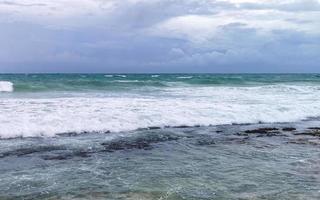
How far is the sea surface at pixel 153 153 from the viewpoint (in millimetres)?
7918

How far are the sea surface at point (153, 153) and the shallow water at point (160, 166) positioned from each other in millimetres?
19

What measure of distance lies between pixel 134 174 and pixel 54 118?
7.47 metres

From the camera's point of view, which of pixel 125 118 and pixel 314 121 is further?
pixel 314 121

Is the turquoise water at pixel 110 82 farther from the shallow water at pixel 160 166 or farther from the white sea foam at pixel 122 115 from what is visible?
the shallow water at pixel 160 166

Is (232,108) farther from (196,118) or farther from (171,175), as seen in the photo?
(171,175)

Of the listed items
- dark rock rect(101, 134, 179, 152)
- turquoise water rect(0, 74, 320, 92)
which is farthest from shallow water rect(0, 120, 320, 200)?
turquoise water rect(0, 74, 320, 92)

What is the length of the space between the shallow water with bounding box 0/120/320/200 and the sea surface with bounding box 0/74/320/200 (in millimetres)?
19

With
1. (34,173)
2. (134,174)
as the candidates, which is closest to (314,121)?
(134,174)

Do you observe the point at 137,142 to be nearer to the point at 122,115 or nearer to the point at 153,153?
the point at 153,153

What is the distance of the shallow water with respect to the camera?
25.4ft

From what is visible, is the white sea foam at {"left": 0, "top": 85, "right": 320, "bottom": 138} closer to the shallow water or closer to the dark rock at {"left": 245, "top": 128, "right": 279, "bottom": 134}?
the shallow water

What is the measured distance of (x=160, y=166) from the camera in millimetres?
9750

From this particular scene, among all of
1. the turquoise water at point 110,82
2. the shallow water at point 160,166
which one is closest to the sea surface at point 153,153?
the shallow water at point 160,166

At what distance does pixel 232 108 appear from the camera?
20875 millimetres
